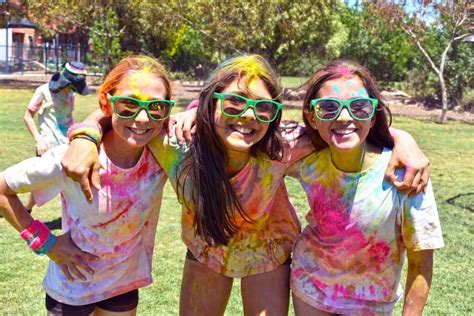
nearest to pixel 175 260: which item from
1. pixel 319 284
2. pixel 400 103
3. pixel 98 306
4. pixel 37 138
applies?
pixel 37 138

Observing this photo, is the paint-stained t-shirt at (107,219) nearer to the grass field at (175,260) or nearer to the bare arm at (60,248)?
the bare arm at (60,248)

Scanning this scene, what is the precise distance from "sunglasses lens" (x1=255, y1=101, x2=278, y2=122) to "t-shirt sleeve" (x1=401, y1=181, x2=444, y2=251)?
0.68 m

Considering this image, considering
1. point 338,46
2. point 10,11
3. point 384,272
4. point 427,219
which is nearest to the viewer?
point 427,219

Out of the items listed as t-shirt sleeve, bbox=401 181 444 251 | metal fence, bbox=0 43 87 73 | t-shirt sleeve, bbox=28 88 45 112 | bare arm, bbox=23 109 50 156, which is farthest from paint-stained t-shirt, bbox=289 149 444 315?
metal fence, bbox=0 43 87 73

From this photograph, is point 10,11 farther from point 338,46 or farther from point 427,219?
point 427,219

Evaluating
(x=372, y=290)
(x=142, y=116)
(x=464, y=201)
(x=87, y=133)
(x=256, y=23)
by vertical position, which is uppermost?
(x=256, y=23)

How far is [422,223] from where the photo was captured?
2.44 meters

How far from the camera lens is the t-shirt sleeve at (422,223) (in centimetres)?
244

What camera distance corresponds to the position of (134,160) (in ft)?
8.88

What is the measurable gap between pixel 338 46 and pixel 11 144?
2102 cm

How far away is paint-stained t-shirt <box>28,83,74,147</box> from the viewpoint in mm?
6574

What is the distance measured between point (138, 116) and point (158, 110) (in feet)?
0.36

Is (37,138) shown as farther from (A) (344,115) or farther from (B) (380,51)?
(B) (380,51)

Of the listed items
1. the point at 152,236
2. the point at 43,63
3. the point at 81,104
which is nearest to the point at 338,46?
the point at 81,104
